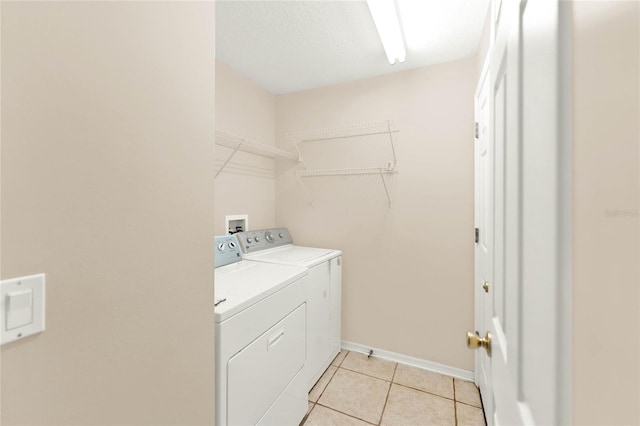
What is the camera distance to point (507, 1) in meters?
0.62

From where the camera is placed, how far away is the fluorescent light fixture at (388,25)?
4.48ft

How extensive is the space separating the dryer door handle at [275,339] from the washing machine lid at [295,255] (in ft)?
1.67

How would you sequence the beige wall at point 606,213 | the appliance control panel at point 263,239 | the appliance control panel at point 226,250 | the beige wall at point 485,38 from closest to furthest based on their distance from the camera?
1. the beige wall at point 606,213
2. the beige wall at point 485,38
3. the appliance control panel at point 226,250
4. the appliance control panel at point 263,239

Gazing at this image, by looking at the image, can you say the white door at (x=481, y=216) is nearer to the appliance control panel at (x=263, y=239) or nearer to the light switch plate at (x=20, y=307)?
the appliance control panel at (x=263, y=239)

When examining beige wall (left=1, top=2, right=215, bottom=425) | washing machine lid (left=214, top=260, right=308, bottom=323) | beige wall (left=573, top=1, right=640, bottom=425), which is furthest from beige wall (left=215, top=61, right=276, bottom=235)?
beige wall (left=573, top=1, right=640, bottom=425)

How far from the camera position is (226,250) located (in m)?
1.87

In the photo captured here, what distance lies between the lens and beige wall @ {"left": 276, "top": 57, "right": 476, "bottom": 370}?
2.03 m

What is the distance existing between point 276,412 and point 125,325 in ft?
3.43

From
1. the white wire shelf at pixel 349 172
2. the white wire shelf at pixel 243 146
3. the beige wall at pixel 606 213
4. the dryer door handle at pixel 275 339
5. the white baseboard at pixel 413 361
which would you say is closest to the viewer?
the beige wall at pixel 606 213

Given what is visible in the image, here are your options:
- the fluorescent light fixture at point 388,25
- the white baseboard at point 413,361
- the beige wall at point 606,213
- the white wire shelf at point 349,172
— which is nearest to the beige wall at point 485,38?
the fluorescent light fixture at point 388,25

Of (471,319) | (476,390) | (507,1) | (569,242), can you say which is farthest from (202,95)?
(476,390)

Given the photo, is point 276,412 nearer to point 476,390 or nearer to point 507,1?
point 476,390

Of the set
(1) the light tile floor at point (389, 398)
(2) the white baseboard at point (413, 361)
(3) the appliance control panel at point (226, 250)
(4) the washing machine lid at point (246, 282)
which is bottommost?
(1) the light tile floor at point (389, 398)

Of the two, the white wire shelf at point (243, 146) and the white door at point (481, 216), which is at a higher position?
the white wire shelf at point (243, 146)
